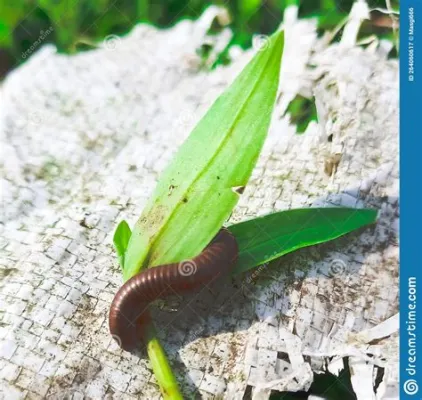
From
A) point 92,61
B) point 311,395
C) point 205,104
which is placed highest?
point 92,61

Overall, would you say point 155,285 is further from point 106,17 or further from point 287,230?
point 106,17

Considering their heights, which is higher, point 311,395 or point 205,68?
point 205,68

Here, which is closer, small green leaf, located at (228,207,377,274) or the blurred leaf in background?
small green leaf, located at (228,207,377,274)

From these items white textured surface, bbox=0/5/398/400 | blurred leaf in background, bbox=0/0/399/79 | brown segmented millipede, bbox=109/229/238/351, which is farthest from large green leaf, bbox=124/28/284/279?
blurred leaf in background, bbox=0/0/399/79

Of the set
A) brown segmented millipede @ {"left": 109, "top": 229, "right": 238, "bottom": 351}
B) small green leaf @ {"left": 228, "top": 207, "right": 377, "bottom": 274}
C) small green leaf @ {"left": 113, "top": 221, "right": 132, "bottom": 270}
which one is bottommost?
small green leaf @ {"left": 228, "top": 207, "right": 377, "bottom": 274}

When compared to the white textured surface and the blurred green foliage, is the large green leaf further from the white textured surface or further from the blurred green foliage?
the blurred green foliage

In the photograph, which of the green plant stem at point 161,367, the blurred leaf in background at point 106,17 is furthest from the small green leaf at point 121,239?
the blurred leaf in background at point 106,17

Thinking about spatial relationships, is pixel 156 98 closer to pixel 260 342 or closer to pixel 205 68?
pixel 205 68

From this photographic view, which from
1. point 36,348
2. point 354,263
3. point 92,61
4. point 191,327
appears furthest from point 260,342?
point 92,61
